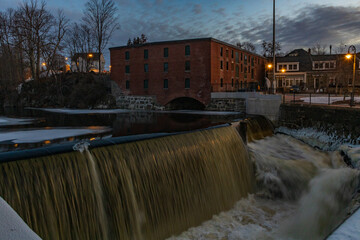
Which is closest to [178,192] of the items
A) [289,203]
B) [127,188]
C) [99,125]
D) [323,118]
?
[127,188]

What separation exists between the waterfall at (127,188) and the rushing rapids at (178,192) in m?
0.02

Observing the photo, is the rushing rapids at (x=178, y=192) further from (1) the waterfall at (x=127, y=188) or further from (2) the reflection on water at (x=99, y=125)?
(2) the reflection on water at (x=99, y=125)

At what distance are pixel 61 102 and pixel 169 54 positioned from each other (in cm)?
1893

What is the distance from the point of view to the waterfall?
530cm

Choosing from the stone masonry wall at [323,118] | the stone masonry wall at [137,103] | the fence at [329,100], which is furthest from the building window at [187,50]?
the stone masonry wall at [323,118]

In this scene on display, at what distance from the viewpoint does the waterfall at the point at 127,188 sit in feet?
17.4

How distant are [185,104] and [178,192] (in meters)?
27.0

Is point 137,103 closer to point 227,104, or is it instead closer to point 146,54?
point 146,54

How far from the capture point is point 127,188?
680cm

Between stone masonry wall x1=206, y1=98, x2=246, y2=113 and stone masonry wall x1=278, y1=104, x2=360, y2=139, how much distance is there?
521cm

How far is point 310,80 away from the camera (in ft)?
171

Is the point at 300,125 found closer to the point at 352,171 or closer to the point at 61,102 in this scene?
the point at 352,171

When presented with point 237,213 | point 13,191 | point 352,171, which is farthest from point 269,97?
point 13,191

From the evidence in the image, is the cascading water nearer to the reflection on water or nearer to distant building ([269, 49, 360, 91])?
the reflection on water
